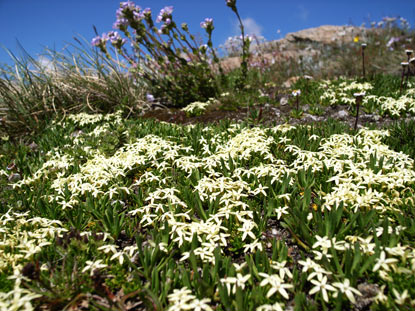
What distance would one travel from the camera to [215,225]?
239 centimetres

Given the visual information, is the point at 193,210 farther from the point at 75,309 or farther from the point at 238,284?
the point at 75,309

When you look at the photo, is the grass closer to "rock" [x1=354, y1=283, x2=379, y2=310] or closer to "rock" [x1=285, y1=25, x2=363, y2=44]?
"rock" [x1=354, y1=283, x2=379, y2=310]

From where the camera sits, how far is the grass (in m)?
1.88

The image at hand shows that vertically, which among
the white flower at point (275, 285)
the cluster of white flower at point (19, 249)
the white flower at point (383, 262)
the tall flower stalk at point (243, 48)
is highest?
the tall flower stalk at point (243, 48)

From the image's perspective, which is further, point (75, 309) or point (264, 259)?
point (264, 259)

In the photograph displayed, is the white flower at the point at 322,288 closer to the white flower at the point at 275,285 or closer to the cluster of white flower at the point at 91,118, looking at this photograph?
the white flower at the point at 275,285

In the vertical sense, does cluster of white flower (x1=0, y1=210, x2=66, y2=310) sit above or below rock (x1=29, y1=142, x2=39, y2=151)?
below

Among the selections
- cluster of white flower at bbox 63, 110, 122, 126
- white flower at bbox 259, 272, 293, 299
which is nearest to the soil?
cluster of white flower at bbox 63, 110, 122, 126

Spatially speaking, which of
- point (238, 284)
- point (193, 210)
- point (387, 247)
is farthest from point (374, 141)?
point (238, 284)

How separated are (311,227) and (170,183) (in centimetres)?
160

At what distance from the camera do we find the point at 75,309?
1.86 meters

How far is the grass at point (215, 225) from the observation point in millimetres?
1882

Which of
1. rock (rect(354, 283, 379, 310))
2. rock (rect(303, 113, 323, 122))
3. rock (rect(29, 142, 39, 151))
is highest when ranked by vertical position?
rock (rect(303, 113, 323, 122))

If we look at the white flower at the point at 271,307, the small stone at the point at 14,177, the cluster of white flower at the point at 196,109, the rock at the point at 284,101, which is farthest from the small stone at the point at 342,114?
the small stone at the point at 14,177
